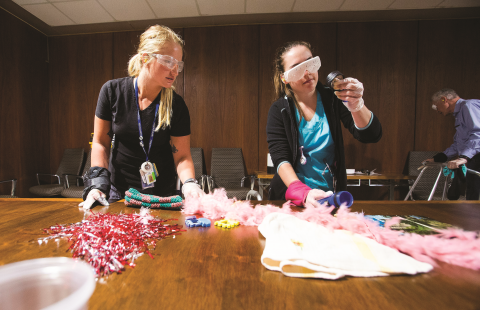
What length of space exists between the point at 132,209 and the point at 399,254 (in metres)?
1.13

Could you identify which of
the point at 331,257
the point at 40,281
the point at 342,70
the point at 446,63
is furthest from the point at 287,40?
the point at 40,281

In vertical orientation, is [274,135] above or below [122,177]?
above

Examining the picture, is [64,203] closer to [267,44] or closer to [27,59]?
[267,44]

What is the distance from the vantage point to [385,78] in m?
5.03

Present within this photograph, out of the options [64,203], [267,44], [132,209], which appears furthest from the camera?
[267,44]

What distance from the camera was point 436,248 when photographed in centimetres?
65

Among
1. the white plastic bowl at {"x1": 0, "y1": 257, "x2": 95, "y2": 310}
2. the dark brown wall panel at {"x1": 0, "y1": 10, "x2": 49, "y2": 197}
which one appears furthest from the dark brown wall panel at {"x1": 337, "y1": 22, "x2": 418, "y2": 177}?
the dark brown wall panel at {"x1": 0, "y1": 10, "x2": 49, "y2": 197}

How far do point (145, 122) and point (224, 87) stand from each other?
380cm

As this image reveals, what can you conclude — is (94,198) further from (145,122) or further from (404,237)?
(404,237)

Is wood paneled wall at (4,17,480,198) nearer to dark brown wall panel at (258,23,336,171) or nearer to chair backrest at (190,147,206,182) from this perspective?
dark brown wall panel at (258,23,336,171)

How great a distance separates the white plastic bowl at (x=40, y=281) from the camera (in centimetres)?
26

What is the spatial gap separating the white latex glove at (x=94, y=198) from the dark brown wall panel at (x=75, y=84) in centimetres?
498

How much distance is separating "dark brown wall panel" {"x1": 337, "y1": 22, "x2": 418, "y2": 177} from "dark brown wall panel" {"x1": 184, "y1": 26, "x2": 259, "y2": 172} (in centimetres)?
196

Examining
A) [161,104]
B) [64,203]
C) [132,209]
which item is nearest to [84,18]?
[161,104]
